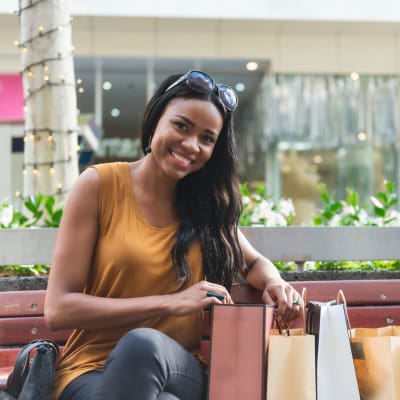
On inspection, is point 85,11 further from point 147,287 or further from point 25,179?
point 147,287

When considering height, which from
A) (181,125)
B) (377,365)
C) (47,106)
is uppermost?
(47,106)

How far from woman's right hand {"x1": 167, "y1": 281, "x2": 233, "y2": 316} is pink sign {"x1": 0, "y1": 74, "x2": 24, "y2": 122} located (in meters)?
12.3

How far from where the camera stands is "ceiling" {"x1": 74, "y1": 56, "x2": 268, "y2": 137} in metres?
14.8

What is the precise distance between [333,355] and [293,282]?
756 mm

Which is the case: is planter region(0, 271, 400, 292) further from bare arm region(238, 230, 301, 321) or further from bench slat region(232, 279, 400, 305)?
bare arm region(238, 230, 301, 321)

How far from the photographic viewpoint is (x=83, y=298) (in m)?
2.60

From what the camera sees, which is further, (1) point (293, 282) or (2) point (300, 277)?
(2) point (300, 277)

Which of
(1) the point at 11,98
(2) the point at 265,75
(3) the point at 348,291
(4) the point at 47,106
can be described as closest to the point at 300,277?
(3) the point at 348,291

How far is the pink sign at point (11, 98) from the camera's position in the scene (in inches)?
561

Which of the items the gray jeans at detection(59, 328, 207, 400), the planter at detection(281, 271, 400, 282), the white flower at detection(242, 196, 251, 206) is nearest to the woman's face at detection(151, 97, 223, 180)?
the gray jeans at detection(59, 328, 207, 400)

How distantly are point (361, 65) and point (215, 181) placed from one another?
497 inches

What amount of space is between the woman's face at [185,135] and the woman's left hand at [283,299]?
1.85 feet

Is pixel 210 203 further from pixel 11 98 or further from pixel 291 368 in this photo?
pixel 11 98

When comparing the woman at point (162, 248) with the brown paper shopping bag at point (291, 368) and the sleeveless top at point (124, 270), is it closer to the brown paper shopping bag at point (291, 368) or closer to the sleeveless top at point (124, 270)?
the sleeveless top at point (124, 270)
